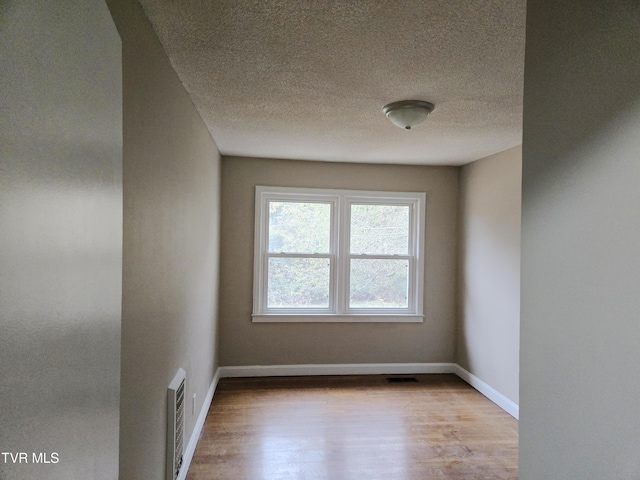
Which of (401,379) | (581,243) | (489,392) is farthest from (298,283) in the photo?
(581,243)

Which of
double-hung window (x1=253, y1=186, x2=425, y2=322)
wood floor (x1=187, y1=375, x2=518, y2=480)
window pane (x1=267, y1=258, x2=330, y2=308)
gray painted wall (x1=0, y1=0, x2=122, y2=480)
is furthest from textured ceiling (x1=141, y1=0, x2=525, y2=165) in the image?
wood floor (x1=187, y1=375, x2=518, y2=480)

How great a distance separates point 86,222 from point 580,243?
1057 millimetres

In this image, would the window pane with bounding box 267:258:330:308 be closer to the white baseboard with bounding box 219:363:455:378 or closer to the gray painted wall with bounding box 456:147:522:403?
the white baseboard with bounding box 219:363:455:378

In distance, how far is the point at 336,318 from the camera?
14.6 feet

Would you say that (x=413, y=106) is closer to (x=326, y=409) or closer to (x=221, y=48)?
(x=221, y=48)

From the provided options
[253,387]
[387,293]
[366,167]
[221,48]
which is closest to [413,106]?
[221,48]

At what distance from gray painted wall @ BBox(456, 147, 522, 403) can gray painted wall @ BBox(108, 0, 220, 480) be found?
8.93 feet

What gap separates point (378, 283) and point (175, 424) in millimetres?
2944

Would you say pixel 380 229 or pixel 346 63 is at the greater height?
pixel 346 63

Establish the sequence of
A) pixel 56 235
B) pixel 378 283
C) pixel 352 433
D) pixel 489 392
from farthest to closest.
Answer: pixel 378 283, pixel 489 392, pixel 352 433, pixel 56 235

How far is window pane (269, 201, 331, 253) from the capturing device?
445cm

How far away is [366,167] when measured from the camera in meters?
4.54

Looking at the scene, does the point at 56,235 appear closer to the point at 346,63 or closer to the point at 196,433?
the point at 346,63

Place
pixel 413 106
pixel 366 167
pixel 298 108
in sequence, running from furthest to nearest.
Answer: pixel 366 167 < pixel 298 108 < pixel 413 106
